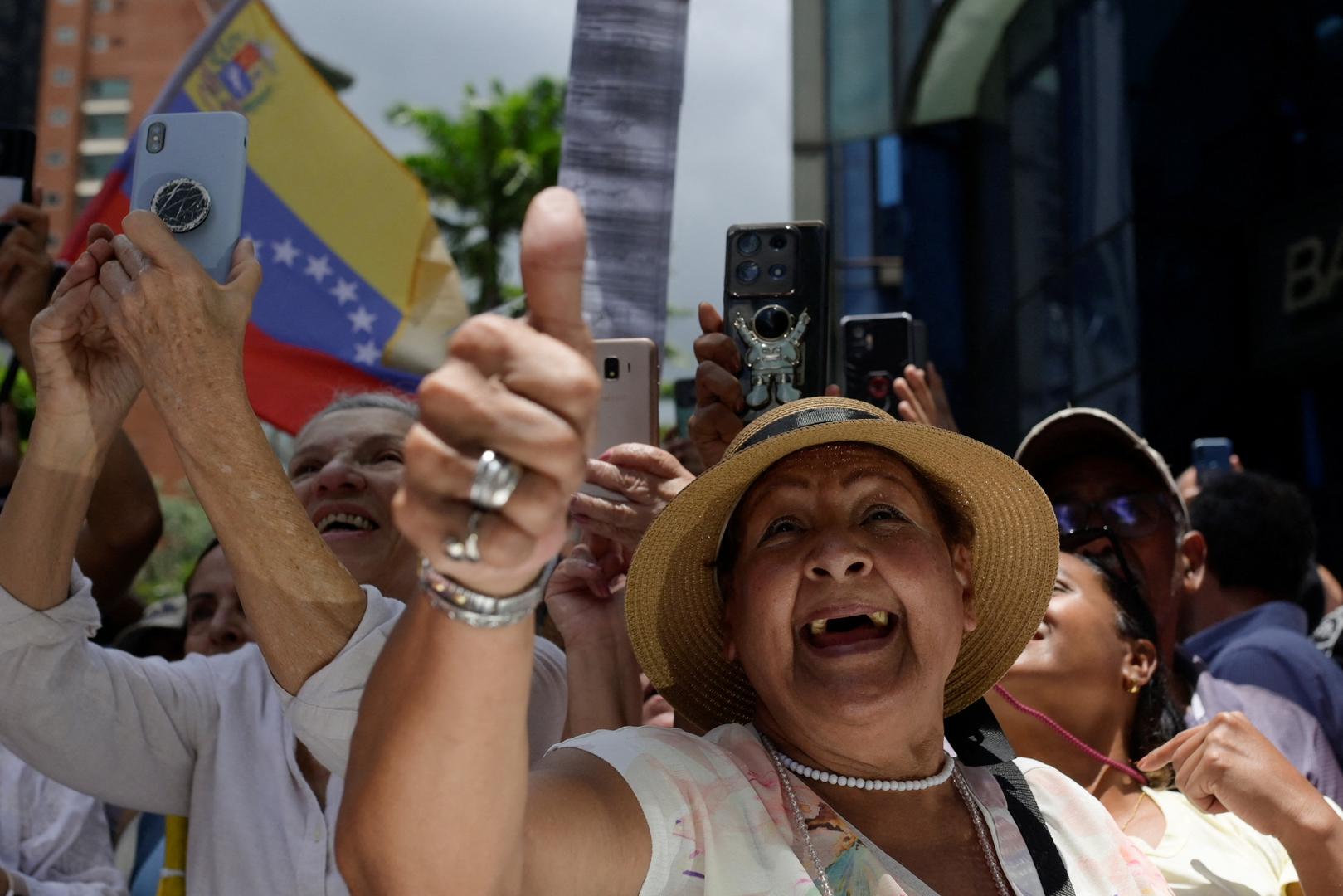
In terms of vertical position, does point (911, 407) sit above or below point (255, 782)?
above

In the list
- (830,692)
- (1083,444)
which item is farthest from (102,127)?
(830,692)

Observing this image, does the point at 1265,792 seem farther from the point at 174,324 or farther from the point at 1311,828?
the point at 174,324

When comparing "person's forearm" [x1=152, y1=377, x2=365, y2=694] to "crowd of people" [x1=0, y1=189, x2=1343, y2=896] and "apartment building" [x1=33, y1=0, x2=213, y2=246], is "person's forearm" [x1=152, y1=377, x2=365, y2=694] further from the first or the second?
"apartment building" [x1=33, y1=0, x2=213, y2=246]

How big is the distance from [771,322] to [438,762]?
1.55 metres

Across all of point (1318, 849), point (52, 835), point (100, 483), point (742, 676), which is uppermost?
point (100, 483)

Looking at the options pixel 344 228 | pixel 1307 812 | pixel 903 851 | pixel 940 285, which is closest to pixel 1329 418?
pixel 940 285

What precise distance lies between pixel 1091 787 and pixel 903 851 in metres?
1.04

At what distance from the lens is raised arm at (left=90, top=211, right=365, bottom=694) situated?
1.83 meters

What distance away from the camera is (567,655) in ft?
8.50

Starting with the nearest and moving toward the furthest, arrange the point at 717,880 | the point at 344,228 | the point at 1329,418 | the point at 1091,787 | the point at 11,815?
the point at 717,880
the point at 1091,787
the point at 11,815
the point at 344,228
the point at 1329,418

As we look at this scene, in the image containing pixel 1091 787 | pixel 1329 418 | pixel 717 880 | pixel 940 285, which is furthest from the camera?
pixel 940 285

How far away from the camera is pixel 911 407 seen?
331cm

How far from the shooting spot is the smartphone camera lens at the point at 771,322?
276 centimetres

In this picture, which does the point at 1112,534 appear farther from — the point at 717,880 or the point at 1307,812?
the point at 717,880
